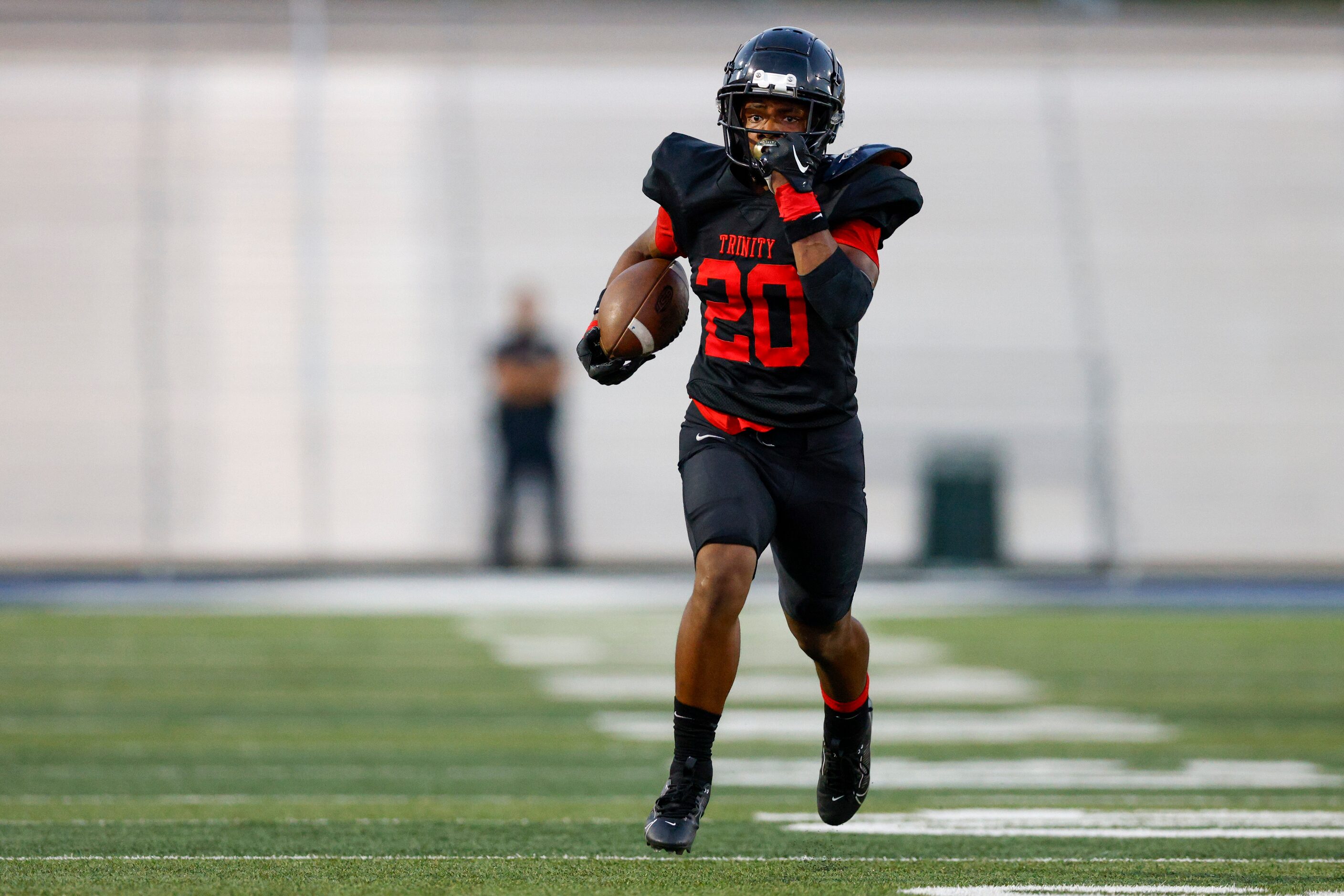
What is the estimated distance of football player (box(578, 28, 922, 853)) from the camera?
12.7 feet

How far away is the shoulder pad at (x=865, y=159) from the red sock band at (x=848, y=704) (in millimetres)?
1121

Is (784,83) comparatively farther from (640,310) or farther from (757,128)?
(640,310)

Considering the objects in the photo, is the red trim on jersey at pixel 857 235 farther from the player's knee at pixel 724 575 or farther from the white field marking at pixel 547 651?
the white field marking at pixel 547 651

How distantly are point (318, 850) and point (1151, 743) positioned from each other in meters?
3.37

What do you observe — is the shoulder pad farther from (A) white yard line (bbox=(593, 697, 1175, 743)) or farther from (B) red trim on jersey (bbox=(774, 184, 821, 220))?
(A) white yard line (bbox=(593, 697, 1175, 743))

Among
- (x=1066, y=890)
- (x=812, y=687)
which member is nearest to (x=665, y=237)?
(x=1066, y=890)

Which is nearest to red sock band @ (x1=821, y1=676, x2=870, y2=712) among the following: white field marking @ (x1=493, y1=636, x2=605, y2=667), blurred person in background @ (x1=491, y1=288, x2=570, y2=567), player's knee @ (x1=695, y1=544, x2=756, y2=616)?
player's knee @ (x1=695, y1=544, x2=756, y2=616)

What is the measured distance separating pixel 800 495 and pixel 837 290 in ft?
1.53

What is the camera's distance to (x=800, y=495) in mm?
4043

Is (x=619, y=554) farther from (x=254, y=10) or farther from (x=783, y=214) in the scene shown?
(x=783, y=214)

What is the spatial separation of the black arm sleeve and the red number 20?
0.31ft

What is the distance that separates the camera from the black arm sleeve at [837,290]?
382cm

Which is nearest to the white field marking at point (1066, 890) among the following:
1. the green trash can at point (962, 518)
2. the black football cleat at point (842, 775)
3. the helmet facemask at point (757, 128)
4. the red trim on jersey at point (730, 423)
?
the black football cleat at point (842, 775)

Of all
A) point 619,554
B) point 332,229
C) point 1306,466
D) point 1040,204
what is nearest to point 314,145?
point 332,229
